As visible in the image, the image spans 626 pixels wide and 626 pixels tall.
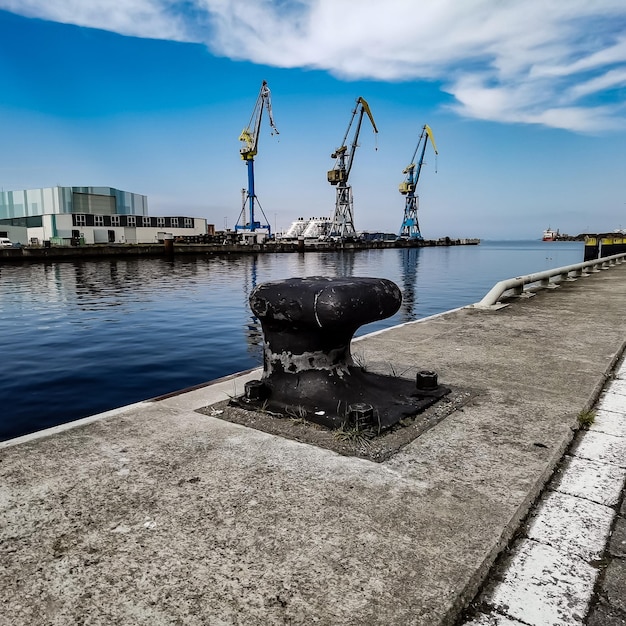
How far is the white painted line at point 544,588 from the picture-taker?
149cm

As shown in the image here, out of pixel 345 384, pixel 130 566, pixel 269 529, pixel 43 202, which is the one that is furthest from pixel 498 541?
pixel 43 202

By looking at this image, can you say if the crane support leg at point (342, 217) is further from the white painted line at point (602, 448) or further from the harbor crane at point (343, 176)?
the white painted line at point (602, 448)

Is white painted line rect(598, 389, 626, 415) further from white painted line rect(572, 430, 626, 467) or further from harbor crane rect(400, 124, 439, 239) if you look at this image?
harbor crane rect(400, 124, 439, 239)

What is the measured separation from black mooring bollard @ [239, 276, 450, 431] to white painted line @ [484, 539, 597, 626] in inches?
45.9

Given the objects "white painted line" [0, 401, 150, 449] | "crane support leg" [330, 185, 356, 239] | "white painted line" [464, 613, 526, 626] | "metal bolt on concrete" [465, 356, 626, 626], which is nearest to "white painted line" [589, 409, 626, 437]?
"metal bolt on concrete" [465, 356, 626, 626]

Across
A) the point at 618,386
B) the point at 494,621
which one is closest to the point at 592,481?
the point at 494,621

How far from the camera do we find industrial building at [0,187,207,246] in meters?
66.8

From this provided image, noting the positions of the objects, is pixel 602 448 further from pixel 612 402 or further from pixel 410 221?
pixel 410 221

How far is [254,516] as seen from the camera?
199cm

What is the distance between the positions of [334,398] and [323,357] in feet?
0.92

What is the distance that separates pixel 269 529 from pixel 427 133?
117 meters

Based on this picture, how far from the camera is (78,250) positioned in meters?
45.7

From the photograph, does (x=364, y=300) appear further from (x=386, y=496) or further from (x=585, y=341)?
(x=585, y=341)

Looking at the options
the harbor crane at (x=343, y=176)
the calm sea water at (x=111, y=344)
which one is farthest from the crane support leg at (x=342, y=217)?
the calm sea water at (x=111, y=344)
